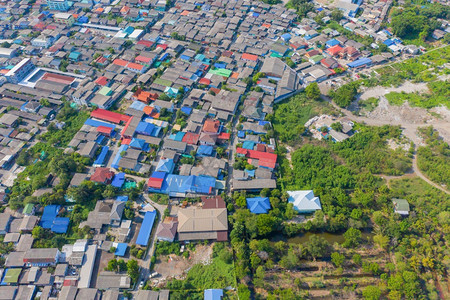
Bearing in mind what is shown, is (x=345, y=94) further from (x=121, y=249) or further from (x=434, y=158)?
(x=121, y=249)

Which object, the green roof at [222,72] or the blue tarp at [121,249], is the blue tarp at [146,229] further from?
the green roof at [222,72]

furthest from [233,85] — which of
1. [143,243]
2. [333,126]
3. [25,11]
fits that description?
[25,11]

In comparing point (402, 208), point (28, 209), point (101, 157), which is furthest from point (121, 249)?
point (402, 208)

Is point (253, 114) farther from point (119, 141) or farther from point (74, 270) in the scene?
point (74, 270)

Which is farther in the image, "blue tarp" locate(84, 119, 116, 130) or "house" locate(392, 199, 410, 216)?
"blue tarp" locate(84, 119, 116, 130)

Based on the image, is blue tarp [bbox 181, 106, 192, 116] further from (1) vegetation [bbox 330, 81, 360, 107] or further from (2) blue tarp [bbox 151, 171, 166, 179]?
(1) vegetation [bbox 330, 81, 360, 107]

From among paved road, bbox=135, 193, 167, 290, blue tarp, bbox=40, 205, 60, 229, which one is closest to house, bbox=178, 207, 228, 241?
paved road, bbox=135, 193, 167, 290

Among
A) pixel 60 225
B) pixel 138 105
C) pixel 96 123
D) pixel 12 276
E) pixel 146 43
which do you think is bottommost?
pixel 12 276
